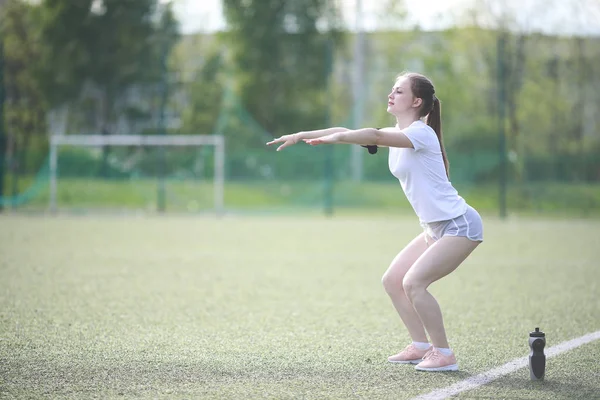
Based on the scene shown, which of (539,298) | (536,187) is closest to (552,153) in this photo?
(536,187)

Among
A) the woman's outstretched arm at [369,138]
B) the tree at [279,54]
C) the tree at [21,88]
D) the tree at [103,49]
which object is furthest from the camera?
the tree at [279,54]

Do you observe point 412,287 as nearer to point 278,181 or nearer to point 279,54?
point 278,181

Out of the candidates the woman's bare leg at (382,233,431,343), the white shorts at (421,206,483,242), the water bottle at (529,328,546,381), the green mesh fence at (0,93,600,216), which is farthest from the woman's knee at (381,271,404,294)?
the green mesh fence at (0,93,600,216)

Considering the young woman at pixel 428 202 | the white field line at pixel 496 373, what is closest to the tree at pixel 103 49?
the white field line at pixel 496 373

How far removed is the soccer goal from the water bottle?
63.3 ft

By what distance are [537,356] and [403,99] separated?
5.32 feet

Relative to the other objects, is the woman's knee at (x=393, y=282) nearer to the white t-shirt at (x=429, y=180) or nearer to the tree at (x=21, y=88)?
the white t-shirt at (x=429, y=180)

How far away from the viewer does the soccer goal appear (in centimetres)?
2425

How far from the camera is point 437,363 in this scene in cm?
517

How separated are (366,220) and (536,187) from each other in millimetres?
5470

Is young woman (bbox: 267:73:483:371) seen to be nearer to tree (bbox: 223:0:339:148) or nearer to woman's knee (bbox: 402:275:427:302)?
woman's knee (bbox: 402:275:427:302)

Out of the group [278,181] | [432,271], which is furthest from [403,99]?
[278,181]

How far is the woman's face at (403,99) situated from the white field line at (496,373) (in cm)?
157

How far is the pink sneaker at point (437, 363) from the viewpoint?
517 cm
